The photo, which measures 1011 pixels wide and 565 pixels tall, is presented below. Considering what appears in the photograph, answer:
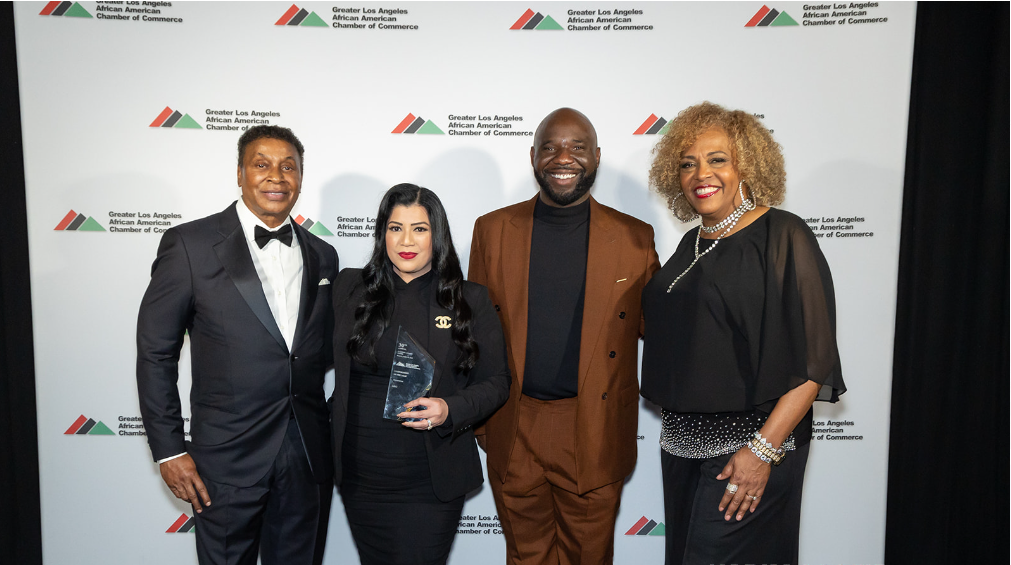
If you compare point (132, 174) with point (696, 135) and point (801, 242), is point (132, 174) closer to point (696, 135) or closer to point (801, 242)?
point (696, 135)

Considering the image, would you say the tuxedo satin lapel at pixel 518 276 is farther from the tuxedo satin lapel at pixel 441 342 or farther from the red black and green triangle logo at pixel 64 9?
the red black and green triangle logo at pixel 64 9

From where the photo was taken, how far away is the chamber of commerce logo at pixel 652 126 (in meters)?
3.34

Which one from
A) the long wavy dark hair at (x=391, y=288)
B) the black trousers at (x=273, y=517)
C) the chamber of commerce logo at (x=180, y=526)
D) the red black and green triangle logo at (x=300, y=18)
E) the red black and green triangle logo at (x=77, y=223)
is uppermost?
the red black and green triangle logo at (x=300, y=18)

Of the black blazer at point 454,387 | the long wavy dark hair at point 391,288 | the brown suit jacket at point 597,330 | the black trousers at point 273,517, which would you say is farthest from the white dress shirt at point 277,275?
the brown suit jacket at point 597,330

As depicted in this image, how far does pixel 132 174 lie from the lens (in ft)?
10.9

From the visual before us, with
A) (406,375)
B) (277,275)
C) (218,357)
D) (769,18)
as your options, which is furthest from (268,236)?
(769,18)

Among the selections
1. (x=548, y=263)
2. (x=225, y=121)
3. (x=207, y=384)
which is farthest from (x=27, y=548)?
(x=548, y=263)

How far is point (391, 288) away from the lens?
232 centimetres

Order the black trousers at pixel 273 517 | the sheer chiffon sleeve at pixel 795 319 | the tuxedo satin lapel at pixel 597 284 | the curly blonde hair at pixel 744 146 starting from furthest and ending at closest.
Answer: the tuxedo satin lapel at pixel 597 284, the black trousers at pixel 273 517, the curly blonde hair at pixel 744 146, the sheer chiffon sleeve at pixel 795 319

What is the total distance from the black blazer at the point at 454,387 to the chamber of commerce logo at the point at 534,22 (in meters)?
1.74

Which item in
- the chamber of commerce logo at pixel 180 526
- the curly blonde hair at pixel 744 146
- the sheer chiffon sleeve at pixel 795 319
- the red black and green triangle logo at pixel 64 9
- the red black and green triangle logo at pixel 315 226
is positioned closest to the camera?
the sheer chiffon sleeve at pixel 795 319

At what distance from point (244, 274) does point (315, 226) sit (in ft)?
3.87

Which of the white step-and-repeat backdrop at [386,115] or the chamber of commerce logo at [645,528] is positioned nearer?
the white step-and-repeat backdrop at [386,115]

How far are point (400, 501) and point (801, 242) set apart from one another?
5.64 ft
